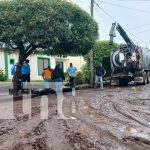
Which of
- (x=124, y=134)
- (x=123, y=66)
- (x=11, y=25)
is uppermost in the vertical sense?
(x=11, y=25)

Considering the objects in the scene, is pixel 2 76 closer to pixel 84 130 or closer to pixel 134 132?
pixel 84 130

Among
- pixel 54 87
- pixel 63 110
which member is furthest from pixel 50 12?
pixel 63 110

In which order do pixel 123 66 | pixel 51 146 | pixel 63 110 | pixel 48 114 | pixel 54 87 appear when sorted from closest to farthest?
1. pixel 51 146
2. pixel 48 114
3. pixel 63 110
4. pixel 54 87
5. pixel 123 66

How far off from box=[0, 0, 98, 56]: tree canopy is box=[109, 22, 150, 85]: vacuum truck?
7937mm

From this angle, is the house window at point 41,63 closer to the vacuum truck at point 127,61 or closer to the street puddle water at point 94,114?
the vacuum truck at point 127,61

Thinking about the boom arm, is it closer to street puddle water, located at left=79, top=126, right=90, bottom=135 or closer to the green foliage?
the green foliage

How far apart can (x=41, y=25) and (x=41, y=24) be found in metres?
0.05

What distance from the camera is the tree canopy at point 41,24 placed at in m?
17.1

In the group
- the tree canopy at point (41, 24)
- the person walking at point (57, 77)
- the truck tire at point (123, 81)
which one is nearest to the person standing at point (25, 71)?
the tree canopy at point (41, 24)

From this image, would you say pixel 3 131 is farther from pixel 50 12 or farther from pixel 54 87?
pixel 54 87

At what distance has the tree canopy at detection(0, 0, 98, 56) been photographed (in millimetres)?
17125

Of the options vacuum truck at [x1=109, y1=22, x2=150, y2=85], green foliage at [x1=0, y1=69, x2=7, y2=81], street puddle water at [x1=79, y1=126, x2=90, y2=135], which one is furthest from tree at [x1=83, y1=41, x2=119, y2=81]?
street puddle water at [x1=79, y1=126, x2=90, y2=135]

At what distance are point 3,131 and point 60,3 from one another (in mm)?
10548

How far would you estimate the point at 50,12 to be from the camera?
17.4 meters
